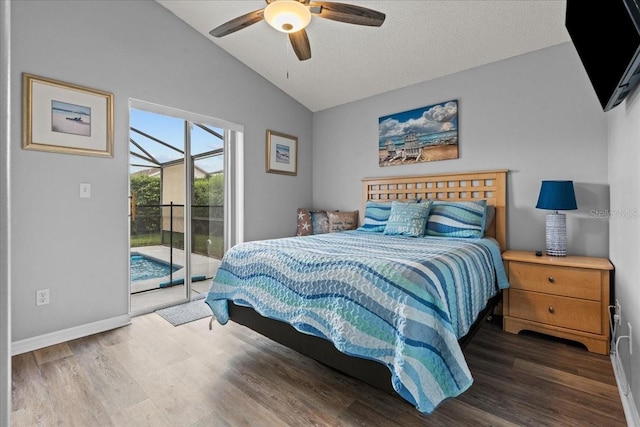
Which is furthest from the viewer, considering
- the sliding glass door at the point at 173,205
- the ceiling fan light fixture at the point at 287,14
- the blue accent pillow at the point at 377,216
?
the blue accent pillow at the point at 377,216

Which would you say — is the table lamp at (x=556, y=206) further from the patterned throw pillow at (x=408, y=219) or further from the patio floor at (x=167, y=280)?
the patio floor at (x=167, y=280)

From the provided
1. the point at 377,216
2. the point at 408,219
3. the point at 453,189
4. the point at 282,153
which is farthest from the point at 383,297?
the point at 282,153

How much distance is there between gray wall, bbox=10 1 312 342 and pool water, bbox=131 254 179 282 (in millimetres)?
477

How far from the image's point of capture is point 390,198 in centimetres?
394

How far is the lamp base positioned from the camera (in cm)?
264

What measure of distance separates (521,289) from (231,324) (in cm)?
249

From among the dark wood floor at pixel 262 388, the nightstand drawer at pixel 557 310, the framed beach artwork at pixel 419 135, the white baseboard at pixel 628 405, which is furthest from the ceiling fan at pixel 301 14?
the white baseboard at pixel 628 405

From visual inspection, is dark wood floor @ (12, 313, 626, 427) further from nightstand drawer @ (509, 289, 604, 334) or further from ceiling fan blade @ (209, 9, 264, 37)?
ceiling fan blade @ (209, 9, 264, 37)

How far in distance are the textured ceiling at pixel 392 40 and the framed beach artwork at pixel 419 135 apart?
0.38 metres

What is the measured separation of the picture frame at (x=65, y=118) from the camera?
93.8 inches

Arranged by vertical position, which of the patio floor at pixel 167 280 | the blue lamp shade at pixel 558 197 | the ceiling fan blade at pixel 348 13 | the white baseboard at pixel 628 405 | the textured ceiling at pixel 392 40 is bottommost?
the white baseboard at pixel 628 405

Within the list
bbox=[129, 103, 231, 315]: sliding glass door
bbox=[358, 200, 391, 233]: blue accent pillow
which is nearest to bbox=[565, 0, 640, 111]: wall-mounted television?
bbox=[358, 200, 391, 233]: blue accent pillow

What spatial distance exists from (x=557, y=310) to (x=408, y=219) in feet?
4.45

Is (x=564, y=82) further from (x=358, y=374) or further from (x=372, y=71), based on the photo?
(x=358, y=374)
